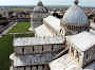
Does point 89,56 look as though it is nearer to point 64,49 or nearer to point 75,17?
point 64,49

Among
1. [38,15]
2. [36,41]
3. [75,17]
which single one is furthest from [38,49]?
[38,15]

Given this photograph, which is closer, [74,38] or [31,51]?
[74,38]

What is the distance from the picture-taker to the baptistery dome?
24.2m

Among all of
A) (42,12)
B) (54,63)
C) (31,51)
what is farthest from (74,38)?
(42,12)

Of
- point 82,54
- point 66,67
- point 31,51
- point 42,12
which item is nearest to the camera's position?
point 82,54

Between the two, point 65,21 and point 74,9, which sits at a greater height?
point 74,9

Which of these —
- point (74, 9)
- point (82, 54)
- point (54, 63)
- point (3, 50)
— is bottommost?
Answer: point (3, 50)

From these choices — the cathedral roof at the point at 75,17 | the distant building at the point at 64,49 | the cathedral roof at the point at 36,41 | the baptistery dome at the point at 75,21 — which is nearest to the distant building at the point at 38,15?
the distant building at the point at 64,49

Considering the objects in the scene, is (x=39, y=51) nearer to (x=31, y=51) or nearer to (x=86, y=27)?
(x=31, y=51)

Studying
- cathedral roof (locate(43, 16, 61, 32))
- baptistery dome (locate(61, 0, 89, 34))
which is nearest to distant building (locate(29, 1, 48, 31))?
cathedral roof (locate(43, 16, 61, 32))

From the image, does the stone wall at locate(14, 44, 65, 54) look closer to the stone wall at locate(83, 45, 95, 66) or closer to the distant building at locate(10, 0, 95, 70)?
the distant building at locate(10, 0, 95, 70)

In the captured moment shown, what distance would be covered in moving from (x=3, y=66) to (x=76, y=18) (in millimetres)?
11867

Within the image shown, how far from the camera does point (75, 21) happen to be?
80.0 ft

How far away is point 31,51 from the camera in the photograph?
73.9 feet
